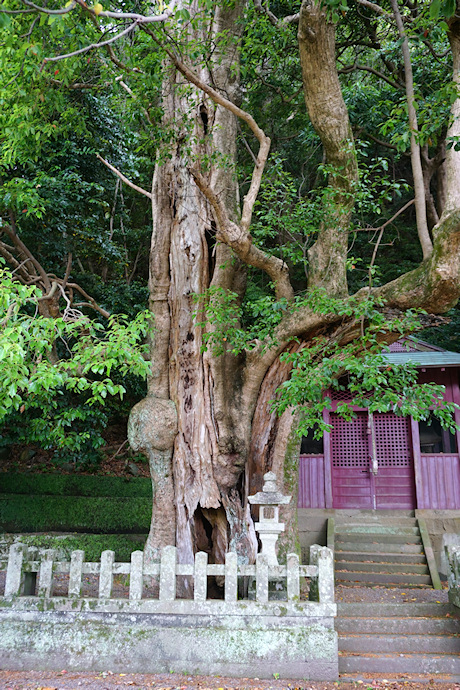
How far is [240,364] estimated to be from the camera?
24.5ft

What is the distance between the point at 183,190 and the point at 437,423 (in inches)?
339

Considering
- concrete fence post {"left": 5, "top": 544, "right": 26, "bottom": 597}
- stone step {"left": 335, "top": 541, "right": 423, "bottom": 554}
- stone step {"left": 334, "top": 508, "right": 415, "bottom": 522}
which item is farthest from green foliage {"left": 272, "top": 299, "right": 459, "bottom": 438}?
stone step {"left": 334, "top": 508, "right": 415, "bottom": 522}

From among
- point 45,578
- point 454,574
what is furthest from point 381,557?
point 45,578

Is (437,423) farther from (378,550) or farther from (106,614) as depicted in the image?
(106,614)

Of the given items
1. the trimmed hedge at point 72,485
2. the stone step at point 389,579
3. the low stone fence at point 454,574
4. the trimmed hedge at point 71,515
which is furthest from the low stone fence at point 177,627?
the trimmed hedge at point 72,485

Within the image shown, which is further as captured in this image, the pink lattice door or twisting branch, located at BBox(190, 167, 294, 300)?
the pink lattice door

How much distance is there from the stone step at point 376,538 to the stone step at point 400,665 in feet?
13.3

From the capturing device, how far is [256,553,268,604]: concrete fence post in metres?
5.27

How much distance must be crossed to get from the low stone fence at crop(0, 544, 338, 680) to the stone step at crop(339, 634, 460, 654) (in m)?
0.98

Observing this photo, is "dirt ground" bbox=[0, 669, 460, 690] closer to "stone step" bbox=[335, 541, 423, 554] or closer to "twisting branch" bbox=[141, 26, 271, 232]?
"stone step" bbox=[335, 541, 423, 554]

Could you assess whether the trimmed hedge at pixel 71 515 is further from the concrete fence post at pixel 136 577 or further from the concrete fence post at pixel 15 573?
the concrete fence post at pixel 136 577

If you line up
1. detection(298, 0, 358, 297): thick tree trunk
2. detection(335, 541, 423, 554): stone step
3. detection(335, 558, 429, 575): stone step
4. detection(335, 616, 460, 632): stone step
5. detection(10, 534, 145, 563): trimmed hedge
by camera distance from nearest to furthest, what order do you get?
detection(335, 616, 460, 632): stone step < detection(298, 0, 358, 297): thick tree trunk < detection(335, 558, 429, 575): stone step < detection(10, 534, 145, 563): trimmed hedge < detection(335, 541, 423, 554): stone step

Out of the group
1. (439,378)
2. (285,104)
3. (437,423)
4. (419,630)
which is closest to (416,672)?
(419,630)

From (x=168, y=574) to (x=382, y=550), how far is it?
5.52 meters
